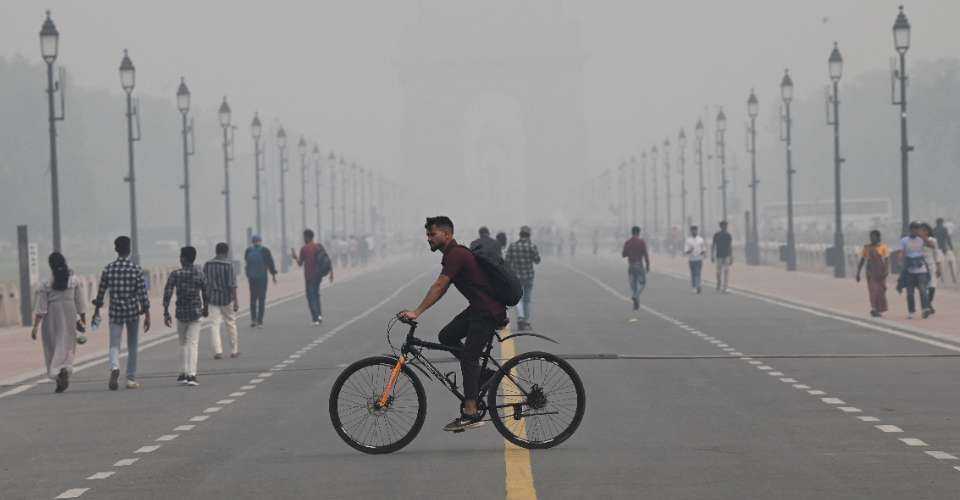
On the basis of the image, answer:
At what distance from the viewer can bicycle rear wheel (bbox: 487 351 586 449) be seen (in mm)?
13242

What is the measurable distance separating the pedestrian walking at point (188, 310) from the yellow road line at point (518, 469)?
22.6ft

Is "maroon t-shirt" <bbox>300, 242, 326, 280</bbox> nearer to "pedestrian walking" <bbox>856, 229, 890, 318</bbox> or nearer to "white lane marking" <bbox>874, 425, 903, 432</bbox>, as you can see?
"pedestrian walking" <bbox>856, 229, 890, 318</bbox>

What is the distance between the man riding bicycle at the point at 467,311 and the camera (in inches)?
518

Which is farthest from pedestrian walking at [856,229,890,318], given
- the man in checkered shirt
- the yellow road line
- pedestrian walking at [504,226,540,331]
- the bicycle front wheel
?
the bicycle front wheel

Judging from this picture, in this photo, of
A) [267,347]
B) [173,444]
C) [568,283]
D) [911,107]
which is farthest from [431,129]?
[173,444]

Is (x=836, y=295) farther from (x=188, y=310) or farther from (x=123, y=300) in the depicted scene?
(x=123, y=300)

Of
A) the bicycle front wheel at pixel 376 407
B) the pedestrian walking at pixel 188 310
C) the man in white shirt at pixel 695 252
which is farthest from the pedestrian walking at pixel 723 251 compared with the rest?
the bicycle front wheel at pixel 376 407

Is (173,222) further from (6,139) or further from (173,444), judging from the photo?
(173,444)

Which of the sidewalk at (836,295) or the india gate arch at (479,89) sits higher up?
the india gate arch at (479,89)

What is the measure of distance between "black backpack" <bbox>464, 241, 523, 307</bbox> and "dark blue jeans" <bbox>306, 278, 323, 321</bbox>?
1967cm

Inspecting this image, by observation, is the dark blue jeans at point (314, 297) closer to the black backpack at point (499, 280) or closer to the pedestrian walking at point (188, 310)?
the pedestrian walking at point (188, 310)

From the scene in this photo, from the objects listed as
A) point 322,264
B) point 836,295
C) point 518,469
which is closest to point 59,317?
point 518,469

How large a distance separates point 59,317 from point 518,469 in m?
8.67

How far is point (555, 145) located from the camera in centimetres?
18600
